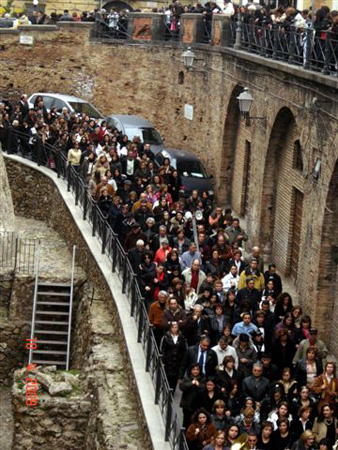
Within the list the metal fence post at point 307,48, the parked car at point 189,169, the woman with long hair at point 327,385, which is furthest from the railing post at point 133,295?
the parked car at point 189,169


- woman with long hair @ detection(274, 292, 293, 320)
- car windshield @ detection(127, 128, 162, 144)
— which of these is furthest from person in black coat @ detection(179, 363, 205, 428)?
car windshield @ detection(127, 128, 162, 144)

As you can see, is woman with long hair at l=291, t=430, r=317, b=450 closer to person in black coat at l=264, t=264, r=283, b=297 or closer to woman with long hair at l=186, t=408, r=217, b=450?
woman with long hair at l=186, t=408, r=217, b=450

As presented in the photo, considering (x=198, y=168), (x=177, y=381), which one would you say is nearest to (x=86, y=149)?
(x=198, y=168)

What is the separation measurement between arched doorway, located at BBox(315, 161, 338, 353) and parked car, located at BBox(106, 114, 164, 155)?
12655 mm

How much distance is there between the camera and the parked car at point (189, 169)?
1264 inches

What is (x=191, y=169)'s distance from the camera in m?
32.7

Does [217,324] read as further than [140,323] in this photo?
No

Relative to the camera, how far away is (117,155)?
2958 centimetres

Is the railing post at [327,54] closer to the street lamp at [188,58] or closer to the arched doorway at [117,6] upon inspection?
the street lamp at [188,58]

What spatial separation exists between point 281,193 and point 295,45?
349cm

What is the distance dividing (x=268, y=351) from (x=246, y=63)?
11577 mm

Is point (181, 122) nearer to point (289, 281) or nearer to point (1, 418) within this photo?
point (289, 281)

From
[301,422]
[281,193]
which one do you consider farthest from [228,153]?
[301,422]

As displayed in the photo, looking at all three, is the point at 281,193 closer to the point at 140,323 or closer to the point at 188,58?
the point at 140,323
